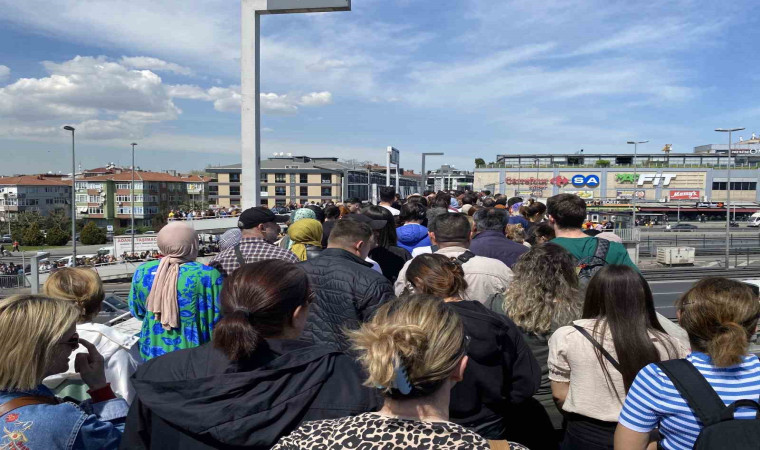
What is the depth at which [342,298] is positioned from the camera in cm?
316

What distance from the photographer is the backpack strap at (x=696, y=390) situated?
74.6 inches

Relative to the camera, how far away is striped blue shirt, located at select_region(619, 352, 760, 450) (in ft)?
6.47

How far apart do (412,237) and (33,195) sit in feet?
385

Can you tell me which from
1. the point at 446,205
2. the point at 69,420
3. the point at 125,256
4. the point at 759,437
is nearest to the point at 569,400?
the point at 759,437

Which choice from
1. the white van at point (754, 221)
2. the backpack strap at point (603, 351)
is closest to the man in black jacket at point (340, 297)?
the backpack strap at point (603, 351)

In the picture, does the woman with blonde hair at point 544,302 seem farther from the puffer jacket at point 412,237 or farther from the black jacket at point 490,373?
the puffer jacket at point 412,237

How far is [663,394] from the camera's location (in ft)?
6.56

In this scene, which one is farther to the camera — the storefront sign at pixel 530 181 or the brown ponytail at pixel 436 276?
the storefront sign at pixel 530 181

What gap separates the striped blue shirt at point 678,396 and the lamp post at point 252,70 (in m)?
4.85

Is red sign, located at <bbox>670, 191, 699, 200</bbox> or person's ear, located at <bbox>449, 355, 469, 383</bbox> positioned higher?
red sign, located at <bbox>670, 191, 699, 200</bbox>

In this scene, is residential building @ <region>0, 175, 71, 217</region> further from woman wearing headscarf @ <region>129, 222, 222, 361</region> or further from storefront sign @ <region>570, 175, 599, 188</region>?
woman wearing headscarf @ <region>129, 222, 222, 361</region>

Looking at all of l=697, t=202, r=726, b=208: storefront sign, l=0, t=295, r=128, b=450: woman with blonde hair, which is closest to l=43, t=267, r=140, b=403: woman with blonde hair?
l=0, t=295, r=128, b=450: woman with blonde hair

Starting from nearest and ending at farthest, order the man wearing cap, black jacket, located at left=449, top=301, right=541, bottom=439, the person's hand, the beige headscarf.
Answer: the person's hand, black jacket, located at left=449, top=301, right=541, bottom=439, the beige headscarf, the man wearing cap

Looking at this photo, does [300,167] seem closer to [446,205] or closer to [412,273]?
[446,205]
